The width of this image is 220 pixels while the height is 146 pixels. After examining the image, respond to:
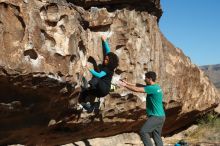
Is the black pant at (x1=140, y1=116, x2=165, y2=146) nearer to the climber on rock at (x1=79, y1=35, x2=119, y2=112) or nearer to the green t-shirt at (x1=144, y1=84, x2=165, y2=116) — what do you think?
the green t-shirt at (x1=144, y1=84, x2=165, y2=116)

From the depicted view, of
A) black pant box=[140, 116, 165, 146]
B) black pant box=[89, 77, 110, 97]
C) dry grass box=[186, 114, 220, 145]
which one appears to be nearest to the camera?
black pant box=[140, 116, 165, 146]

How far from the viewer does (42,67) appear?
725cm

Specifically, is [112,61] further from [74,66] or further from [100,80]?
[74,66]

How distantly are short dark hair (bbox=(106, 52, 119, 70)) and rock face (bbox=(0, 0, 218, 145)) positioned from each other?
26 centimetres

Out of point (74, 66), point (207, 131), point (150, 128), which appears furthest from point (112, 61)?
point (207, 131)

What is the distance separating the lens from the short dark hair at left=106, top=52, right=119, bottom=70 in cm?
939

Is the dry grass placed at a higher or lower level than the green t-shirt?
lower

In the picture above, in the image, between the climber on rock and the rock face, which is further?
the climber on rock

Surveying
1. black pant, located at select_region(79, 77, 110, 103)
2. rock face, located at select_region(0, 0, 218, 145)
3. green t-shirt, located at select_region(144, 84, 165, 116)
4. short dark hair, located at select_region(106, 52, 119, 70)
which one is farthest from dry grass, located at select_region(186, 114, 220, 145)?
black pant, located at select_region(79, 77, 110, 103)

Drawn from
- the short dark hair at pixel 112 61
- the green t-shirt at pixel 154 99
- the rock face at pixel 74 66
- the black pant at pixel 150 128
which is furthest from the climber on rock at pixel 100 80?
the black pant at pixel 150 128

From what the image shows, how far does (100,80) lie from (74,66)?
2.81 feet

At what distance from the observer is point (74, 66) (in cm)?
804

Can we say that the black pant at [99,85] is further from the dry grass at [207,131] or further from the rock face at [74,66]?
the dry grass at [207,131]

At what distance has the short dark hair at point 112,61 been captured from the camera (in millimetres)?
9387
